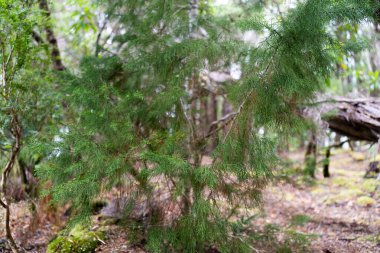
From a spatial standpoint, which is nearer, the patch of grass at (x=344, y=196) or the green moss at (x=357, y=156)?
the patch of grass at (x=344, y=196)

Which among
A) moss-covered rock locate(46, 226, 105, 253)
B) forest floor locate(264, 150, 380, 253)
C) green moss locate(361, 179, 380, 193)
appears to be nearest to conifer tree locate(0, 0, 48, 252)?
moss-covered rock locate(46, 226, 105, 253)

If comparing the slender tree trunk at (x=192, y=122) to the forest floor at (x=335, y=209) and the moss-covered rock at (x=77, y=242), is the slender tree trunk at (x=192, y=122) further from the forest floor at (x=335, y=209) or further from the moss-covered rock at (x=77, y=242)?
the forest floor at (x=335, y=209)

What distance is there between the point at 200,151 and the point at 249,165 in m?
1.00

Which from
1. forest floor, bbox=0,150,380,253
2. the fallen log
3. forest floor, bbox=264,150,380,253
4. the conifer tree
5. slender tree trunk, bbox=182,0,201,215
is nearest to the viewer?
the conifer tree

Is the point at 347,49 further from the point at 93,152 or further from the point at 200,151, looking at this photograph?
the point at 93,152

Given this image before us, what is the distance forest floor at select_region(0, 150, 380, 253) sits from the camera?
5074 mm

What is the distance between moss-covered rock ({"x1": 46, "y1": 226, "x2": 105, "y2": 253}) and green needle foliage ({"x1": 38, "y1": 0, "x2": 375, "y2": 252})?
3.00 ft

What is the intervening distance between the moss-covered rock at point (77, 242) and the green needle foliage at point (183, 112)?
92cm

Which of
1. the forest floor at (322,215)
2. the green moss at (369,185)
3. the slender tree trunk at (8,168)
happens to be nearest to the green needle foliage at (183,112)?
the slender tree trunk at (8,168)

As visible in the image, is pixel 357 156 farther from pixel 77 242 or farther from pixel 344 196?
pixel 77 242

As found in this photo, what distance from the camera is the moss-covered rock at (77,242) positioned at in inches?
176

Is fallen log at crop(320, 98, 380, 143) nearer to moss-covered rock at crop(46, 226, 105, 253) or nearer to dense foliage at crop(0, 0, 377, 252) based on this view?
dense foliage at crop(0, 0, 377, 252)

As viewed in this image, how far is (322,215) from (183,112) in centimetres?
439

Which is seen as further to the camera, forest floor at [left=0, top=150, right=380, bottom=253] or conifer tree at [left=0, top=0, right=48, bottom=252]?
forest floor at [left=0, top=150, right=380, bottom=253]
